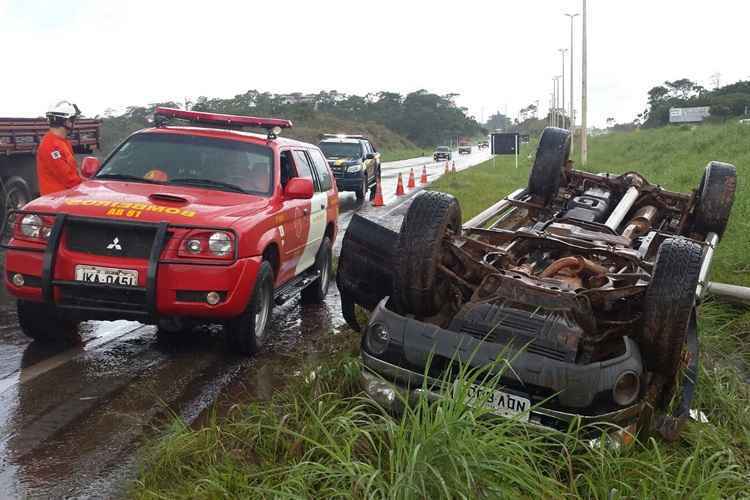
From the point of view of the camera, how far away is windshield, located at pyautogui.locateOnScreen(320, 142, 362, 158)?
61.8ft

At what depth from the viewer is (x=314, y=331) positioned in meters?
6.04

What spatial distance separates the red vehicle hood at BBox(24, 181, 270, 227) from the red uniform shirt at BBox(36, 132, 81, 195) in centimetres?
131

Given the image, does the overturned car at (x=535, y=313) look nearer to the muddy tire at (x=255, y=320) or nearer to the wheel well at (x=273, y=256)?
the muddy tire at (x=255, y=320)

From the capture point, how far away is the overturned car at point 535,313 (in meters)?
3.37

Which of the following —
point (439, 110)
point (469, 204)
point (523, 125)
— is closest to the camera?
point (469, 204)

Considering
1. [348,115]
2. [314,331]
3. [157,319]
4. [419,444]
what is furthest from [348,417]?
[348,115]

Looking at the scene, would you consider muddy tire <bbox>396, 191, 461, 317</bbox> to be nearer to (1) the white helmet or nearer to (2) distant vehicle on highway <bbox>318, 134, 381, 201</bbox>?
(1) the white helmet

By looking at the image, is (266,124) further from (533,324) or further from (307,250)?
(533,324)

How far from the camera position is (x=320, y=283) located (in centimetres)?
715

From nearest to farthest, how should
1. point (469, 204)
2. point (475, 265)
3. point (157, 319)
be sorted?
point (475, 265) < point (157, 319) < point (469, 204)

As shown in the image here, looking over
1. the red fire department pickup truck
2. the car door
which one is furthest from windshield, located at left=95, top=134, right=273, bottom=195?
the car door

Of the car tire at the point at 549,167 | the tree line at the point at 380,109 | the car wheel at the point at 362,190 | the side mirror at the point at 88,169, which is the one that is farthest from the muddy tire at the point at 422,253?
the tree line at the point at 380,109

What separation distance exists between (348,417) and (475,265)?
129cm

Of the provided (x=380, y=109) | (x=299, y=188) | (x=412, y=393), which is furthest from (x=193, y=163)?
(x=380, y=109)
